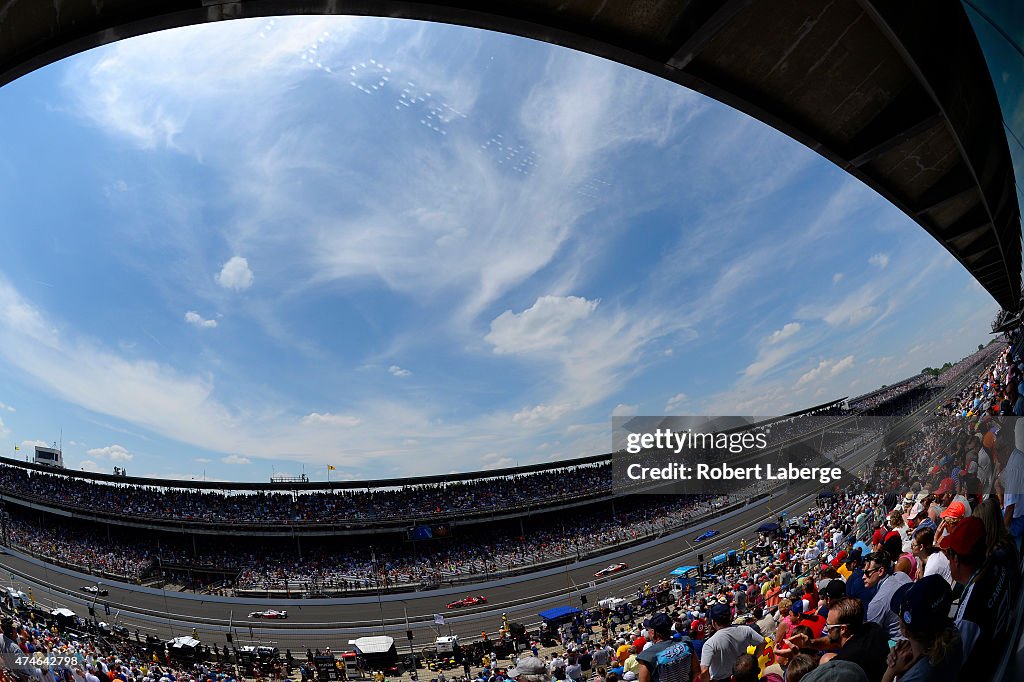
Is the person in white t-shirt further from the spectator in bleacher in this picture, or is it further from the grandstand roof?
the grandstand roof

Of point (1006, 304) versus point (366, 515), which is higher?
point (1006, 304)

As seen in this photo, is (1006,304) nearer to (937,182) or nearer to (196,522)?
(937,182)

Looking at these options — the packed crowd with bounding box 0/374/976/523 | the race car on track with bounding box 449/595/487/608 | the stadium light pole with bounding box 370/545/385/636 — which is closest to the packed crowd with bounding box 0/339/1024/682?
the stadium light pole with bounding box 370/545/385/636

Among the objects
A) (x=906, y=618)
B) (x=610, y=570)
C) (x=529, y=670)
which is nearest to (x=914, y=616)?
(x=906, y=618)

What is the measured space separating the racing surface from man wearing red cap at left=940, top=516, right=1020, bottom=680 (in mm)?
23961

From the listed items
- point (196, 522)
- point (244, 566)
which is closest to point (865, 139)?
point (244, 566)

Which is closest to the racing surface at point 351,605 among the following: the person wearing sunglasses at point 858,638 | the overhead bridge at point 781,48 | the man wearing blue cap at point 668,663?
the man wearing blue cap at point 668,663

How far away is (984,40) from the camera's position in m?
3.38

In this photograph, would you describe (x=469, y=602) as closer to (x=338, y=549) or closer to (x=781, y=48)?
(x=338, y=549)

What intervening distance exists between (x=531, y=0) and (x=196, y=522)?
4519cm

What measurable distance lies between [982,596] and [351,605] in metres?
32.2

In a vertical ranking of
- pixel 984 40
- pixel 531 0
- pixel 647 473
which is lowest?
pixel 647 473

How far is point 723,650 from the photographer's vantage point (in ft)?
12.5

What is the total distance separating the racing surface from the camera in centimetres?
2447
